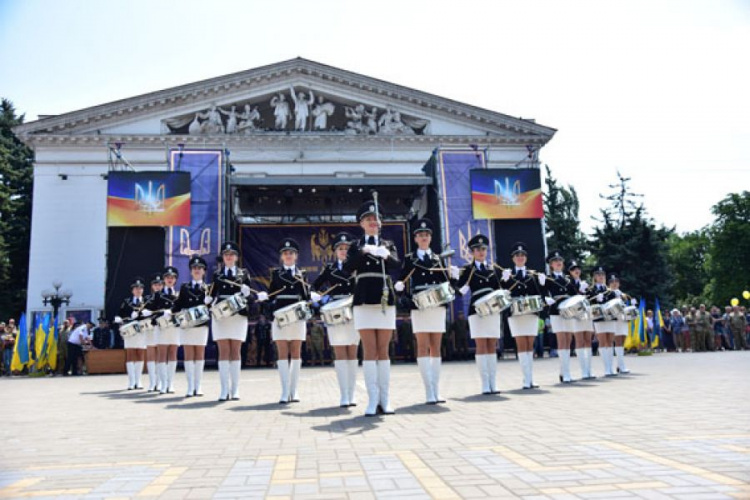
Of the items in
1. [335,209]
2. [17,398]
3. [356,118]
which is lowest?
[17,398]

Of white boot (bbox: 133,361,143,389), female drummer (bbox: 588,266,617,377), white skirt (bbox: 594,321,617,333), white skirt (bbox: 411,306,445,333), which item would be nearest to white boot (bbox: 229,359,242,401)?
white skirt (bbox: 411,306,445,333)

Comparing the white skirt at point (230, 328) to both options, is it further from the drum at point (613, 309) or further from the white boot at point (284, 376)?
the drum at point (613, 309)

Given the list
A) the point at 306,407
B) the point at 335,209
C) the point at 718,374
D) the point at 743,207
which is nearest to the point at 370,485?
the point at 306,407

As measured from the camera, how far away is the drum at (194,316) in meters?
10.6

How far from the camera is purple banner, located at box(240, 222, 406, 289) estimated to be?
1218 inches

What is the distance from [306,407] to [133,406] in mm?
3147

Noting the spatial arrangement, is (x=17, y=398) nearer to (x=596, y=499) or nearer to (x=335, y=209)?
(x=596, y=499)

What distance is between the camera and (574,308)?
1193cm

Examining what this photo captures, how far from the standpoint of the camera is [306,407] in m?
9.05

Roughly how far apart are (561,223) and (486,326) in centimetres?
4594

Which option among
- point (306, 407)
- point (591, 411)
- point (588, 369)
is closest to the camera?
point (591, 411)

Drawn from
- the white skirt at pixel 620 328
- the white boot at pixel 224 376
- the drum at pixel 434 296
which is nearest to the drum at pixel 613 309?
the white skirt at pixel 620 328

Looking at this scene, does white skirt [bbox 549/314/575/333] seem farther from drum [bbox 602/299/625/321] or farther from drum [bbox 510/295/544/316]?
drum [bbox 510/295/544/316]

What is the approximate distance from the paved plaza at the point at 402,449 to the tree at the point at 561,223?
44519mm
